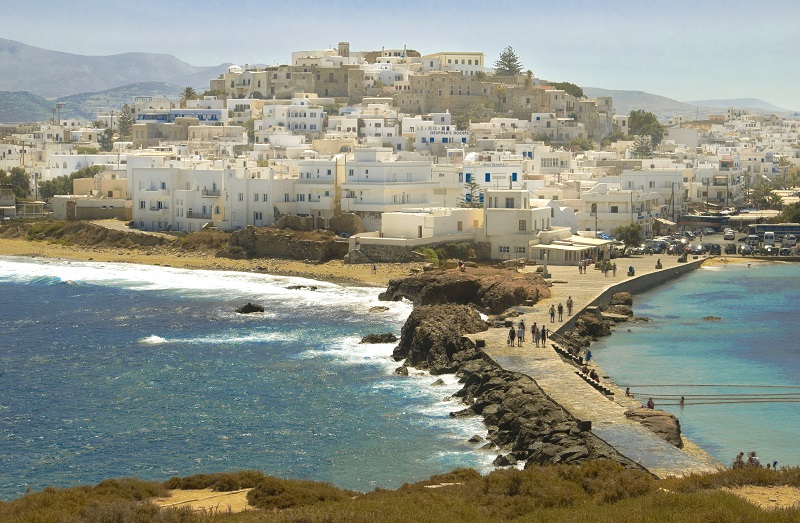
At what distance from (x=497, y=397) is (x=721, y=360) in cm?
976

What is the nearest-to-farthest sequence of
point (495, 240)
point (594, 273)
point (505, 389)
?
1. point (505, 389)
2. point (594, 273)
3. point (495, 240)

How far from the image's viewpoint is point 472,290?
135 ft

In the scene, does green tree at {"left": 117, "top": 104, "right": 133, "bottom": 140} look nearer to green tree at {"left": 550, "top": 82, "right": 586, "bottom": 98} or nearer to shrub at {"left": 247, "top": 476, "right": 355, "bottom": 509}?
green tree at {"left": 550, "top": 82, "right": 586, "bottom": 98}

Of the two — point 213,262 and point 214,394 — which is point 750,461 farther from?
point 213,262

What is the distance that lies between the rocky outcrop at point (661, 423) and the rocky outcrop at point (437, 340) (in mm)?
7241

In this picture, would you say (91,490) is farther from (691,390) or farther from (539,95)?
(539,95)

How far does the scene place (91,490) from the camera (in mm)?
19438

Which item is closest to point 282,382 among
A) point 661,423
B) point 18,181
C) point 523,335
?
point 523,335

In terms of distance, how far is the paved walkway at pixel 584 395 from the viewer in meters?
21.4

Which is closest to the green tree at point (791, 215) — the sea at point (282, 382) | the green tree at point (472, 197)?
the green tree at point (472, 197)

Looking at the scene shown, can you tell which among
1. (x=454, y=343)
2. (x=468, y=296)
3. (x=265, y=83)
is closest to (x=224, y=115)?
(x=265, y=83)

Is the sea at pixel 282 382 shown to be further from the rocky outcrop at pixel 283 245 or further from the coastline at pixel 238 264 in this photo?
the rocky outcrop at pixel 283 245

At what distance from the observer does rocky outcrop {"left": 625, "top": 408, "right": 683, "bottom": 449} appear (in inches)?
922

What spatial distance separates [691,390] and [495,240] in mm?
22435
